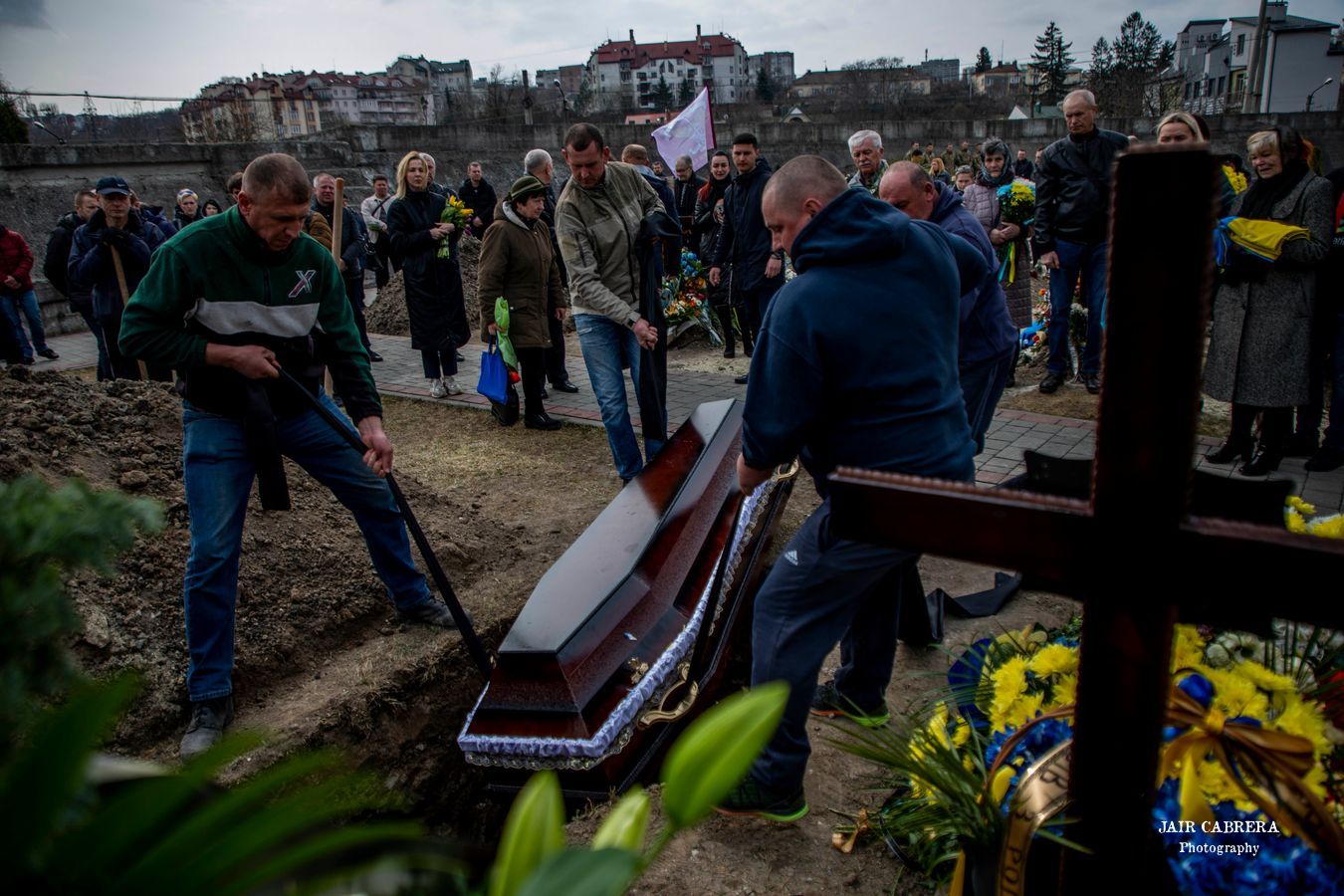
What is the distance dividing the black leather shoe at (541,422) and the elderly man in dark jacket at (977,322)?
12.2 feet

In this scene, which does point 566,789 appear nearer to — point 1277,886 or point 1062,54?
point 1277,886

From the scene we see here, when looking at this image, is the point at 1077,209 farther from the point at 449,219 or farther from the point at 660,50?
the point at 660,50

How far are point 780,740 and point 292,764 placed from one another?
6.54 feet

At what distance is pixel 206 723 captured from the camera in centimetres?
323

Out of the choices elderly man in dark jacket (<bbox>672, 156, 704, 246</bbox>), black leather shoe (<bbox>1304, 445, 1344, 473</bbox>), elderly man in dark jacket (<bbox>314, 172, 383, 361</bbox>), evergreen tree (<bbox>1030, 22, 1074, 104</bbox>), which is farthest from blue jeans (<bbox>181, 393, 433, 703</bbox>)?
evergreen tree (<bbox>1030, 22, 1074, 104</bbox>)

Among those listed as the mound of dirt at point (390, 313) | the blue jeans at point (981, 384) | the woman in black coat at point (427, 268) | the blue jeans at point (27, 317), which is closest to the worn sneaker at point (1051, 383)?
the blue jeans at point (981, 384)

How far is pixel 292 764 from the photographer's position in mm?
646

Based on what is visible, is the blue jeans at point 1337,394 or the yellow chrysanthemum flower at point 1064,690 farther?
the blue jeans at point 1337,394

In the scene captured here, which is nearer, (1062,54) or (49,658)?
(49,658)

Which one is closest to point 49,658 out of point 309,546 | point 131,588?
point 131,588

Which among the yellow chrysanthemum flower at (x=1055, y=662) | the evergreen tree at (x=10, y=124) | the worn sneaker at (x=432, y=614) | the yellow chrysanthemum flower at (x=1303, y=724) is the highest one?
the evergreen tree at (x=10, y=124)

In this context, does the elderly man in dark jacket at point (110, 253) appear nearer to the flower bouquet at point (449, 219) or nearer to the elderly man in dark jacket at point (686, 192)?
the flower bouquet at point (449, 219)

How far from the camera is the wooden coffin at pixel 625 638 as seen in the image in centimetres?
280

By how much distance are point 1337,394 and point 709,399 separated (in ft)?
13.9
